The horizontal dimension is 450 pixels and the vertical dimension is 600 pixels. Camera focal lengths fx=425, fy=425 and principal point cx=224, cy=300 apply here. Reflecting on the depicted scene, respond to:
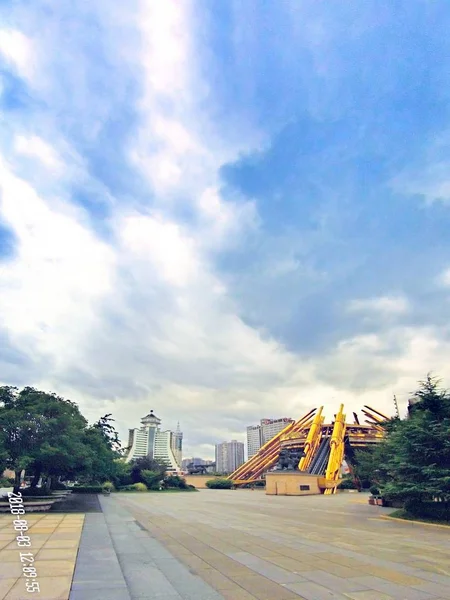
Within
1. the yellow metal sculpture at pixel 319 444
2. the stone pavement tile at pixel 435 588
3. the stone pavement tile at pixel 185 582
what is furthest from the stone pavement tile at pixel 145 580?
the yellow metal sculpture at pixel 319 444

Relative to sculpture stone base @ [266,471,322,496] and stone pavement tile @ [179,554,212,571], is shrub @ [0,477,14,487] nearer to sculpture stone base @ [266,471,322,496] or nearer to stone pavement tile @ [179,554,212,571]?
sculpture stone base @ [266,471,322,496]

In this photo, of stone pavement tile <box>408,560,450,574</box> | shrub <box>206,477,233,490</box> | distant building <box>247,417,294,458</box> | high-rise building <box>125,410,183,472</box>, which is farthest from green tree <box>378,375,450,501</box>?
distant building <box>247,417,294,458</box>

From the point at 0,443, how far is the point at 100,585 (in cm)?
1476

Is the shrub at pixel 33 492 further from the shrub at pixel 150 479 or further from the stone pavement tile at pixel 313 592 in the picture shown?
the shrub at pixel 150 479

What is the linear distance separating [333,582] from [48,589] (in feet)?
14.8

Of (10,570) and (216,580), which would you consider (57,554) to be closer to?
(10,570)

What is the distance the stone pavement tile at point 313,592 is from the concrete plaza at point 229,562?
0.02 m

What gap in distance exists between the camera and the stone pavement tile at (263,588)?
623 cm

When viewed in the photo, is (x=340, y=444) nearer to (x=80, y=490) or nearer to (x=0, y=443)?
(x=80, y=490)

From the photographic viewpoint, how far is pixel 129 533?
13.0 metres

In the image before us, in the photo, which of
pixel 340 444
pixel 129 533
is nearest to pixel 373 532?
pixel 129 533

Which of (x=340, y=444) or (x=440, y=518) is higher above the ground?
(x=340, y=444)

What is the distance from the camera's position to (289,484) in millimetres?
44031

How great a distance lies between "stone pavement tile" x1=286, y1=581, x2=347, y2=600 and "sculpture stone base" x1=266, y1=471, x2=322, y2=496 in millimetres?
39355
